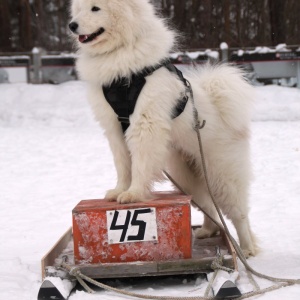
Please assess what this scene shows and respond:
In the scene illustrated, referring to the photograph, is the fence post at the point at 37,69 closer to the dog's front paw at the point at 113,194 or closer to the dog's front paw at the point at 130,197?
the dog's front paw at the point at 113,194

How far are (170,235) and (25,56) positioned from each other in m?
13.0

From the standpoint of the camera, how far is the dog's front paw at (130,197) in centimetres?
360

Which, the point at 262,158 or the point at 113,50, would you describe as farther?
the point at 262,158

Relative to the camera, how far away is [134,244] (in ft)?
11.4

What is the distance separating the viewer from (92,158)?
923cm

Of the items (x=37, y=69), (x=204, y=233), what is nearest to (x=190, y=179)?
(x=204, y=233)

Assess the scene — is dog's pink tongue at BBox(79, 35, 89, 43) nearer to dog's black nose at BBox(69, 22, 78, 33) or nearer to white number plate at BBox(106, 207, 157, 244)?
dog's black nose at BBox(69, 22, 78, 33)

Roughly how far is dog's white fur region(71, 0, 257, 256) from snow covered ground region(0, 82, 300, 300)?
601 millimetres

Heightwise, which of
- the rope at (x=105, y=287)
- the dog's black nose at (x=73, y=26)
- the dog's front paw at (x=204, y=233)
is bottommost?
the dog's front paw at (x=204, y=233)

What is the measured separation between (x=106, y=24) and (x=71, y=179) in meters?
4.20

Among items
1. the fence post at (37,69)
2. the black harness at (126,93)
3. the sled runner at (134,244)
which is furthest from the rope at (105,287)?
the fence post at (37,69)

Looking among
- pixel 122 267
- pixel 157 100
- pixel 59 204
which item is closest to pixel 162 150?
pixel 157 100

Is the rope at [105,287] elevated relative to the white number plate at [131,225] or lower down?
lower down

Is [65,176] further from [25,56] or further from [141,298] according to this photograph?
[25,56]
